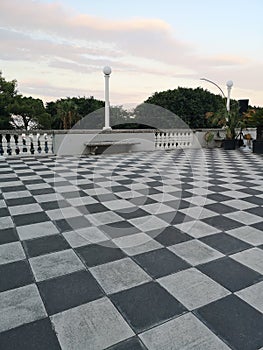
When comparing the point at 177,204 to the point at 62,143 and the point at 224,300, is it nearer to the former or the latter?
the point at 224,300

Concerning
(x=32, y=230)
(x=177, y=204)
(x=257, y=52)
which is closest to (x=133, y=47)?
(x=257, y=52)

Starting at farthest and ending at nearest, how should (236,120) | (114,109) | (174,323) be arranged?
(114,109)
(236,120)
(174,323)

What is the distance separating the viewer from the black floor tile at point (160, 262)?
1.64 meters

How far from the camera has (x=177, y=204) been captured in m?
2.99

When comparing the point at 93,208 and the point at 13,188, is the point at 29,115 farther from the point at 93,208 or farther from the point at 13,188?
the point at 93,208

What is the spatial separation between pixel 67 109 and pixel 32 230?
17507mm

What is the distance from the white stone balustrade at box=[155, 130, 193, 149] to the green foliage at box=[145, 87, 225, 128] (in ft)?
27.0

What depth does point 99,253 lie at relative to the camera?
6.15 feet

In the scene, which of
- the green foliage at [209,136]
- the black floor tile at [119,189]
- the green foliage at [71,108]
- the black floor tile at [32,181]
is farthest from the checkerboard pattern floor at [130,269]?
the green foliage at [71,108]

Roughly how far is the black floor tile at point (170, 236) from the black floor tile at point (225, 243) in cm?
16

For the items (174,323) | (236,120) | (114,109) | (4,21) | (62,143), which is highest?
(4,21)

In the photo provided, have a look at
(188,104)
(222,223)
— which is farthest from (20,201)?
(188,104)

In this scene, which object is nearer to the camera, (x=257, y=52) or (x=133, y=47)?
(x=257, y=52)

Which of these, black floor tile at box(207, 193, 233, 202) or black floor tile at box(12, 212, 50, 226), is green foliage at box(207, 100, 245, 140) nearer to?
black floor tile at box(207, 193, 233, 202)
